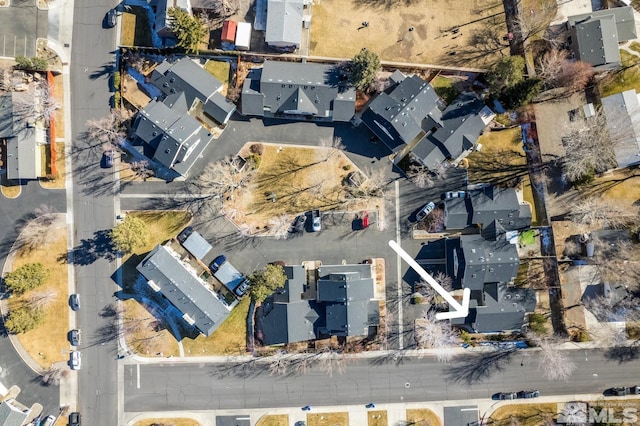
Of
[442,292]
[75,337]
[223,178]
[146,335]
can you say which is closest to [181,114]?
[223,178]

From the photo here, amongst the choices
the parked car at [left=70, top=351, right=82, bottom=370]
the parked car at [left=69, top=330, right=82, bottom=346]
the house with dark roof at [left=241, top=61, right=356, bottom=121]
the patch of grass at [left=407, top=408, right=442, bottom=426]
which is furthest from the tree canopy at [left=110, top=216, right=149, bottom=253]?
the patch of grass at [left=407, top=408, right=442, bottom=426]

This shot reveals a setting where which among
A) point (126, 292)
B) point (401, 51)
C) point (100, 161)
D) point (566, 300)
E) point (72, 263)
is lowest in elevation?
point (566, 300)

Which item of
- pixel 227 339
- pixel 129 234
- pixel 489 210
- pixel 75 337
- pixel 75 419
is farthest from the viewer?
pixel 227 339

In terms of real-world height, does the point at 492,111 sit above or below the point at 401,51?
below

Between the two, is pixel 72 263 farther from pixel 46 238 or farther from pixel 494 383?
pixel 494 383

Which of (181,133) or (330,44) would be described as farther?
(330,44)

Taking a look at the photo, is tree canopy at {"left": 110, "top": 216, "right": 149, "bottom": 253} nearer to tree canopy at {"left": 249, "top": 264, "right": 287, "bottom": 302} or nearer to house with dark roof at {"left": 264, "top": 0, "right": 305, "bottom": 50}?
tree canopy at {"left": 249, "top": 264, "right": 287, "bottom": 302}

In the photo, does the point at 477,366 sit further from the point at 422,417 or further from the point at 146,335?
the point at 146,335

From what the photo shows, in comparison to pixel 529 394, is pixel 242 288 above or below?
above

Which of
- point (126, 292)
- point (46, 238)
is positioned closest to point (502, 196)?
point (126, 292)
